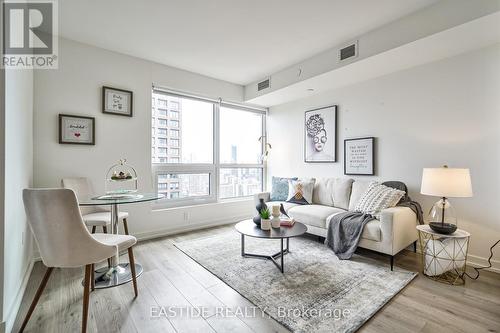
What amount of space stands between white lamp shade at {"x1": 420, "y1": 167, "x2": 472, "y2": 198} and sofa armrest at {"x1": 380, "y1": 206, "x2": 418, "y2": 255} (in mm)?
387

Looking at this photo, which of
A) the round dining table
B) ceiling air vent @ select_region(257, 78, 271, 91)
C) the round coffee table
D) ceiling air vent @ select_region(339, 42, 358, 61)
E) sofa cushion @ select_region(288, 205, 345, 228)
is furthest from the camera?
ceiling air vent @ select_region(257, 78, 271, 91)

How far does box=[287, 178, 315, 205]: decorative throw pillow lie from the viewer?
150 inches

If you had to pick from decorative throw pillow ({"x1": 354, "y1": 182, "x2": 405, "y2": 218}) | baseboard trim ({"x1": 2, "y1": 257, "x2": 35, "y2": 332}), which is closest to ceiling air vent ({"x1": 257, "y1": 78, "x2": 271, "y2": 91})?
decorative throw pillow ({"x1": 354, "y1": 182, "x2": 405, "y2": 218})

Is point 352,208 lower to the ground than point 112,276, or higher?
higher

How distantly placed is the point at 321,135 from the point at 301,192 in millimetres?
1090

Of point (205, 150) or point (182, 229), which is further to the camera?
point (205, 150)

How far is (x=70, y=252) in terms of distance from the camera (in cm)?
161

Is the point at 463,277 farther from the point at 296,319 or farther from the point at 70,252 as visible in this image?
the point at 70,252

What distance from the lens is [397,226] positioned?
8.13ft

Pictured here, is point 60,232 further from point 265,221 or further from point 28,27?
point 28,27

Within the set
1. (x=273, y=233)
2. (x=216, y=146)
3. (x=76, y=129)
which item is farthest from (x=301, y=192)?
(x=76, y=129)


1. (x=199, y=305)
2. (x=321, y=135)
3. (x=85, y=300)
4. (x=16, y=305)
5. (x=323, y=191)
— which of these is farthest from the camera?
(x=321, y=135)

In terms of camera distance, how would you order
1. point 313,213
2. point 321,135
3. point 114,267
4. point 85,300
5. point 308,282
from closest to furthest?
point 85,300, point 308,282, point 114,267, point 313,213, point 321,135

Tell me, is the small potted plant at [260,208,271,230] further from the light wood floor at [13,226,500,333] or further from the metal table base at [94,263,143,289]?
the metal table base at [94,263,143,289]
